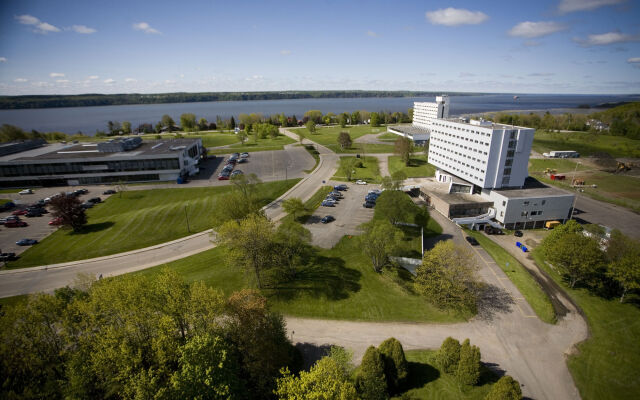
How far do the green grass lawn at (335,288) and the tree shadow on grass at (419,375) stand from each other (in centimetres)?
657

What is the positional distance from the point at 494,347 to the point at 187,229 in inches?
2109

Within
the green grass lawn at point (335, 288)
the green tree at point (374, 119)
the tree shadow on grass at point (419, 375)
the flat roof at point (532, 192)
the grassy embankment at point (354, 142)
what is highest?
the green tree at point (374, 119)

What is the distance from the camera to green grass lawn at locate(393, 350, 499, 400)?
2803cm

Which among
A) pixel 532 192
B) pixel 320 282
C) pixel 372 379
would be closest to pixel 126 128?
pixel 320 282

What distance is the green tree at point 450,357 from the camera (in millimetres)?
29766

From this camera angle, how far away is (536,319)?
124ft

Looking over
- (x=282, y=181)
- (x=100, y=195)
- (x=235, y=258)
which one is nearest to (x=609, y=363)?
(x=235, y=258)

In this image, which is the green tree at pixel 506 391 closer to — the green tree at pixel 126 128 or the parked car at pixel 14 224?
the parked car at pixel 14 224

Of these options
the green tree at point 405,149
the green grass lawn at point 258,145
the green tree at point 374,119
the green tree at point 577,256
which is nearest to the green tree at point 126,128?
the green grass lawn at point 258,145

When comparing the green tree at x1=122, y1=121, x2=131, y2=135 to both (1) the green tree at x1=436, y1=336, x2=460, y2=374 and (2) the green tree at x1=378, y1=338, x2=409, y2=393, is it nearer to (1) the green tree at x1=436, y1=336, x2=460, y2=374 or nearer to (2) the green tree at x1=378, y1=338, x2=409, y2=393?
(2) the green tree at x1=378, y1=338, x2=409, y2=393

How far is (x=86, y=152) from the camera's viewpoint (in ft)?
310

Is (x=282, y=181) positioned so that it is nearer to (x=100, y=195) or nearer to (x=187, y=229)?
(x=187, y=229)

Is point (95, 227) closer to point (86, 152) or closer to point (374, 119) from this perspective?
point (86, 152)

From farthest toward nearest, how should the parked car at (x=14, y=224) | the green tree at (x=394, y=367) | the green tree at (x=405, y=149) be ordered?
1. the green tree at (x=405, y=149)
2. the parked car at (x=14, y=224)
3. the green tree at (x=394, y=367)
